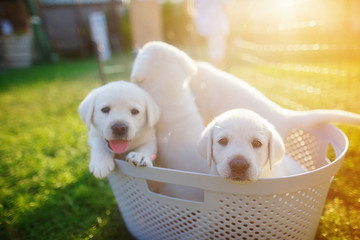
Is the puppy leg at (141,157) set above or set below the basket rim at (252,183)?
below

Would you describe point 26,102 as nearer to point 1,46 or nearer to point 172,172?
point 172,172

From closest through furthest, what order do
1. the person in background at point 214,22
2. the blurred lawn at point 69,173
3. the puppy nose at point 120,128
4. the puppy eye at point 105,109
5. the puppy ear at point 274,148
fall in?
1. the puppy ear at point 274,148
2. the puppy nose at point 120,128
3. the puppy eye at point 105,109
4. the blurred lawn at point 69,173
5. the person in background at point 214,22

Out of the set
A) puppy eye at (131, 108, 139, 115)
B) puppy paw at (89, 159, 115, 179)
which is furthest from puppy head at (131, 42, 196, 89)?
puppy paw at (89, 159, 115, 179)

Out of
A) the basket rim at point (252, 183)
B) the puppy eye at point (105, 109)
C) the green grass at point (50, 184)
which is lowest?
the green grass at point (50, 184)

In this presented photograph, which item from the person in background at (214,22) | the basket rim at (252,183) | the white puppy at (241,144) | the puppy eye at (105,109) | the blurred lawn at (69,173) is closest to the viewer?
the basket rim at (252,183)

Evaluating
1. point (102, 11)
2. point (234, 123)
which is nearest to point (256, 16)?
point (234, 123)

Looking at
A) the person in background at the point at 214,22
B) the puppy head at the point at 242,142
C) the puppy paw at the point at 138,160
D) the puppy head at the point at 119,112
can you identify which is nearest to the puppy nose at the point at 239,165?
the puppy head at the point at 242,142

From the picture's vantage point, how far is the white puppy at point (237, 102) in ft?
7.20

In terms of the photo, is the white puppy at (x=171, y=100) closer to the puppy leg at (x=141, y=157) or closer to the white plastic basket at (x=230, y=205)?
the puppy leg at (x=141, y=157)

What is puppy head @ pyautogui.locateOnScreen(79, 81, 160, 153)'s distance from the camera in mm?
1893

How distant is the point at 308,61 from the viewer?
692cm

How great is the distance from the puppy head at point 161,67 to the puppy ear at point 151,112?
198mm

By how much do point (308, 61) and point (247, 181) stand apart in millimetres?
6425

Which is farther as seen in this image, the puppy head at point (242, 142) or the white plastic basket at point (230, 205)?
the puppy head at point (242, 142)
